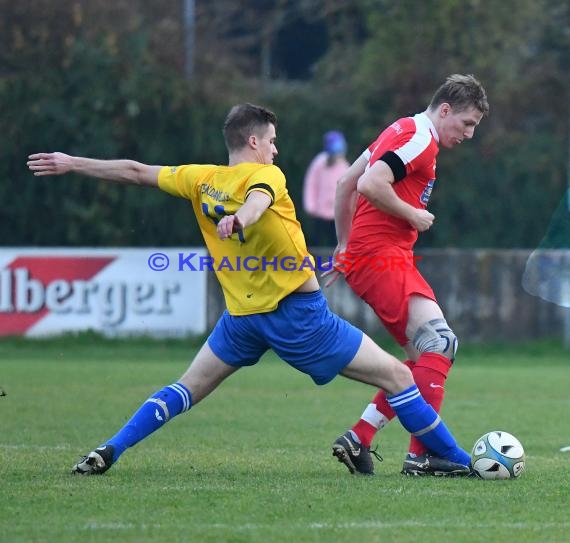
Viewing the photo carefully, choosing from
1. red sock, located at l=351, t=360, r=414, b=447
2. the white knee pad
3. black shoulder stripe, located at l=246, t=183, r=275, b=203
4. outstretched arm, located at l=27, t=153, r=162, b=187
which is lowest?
red sock, located at l=351, t=360, r=414, b=447

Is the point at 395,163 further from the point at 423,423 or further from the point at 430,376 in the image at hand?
the point at 423,423

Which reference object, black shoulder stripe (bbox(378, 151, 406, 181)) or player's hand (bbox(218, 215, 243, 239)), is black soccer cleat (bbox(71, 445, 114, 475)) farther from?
black shoulder stripe (bbox(378, 151, 406, 181))

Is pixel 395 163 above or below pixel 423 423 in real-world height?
above

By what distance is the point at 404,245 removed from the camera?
25.4 feet

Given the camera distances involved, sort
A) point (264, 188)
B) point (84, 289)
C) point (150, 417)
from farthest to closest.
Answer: point (84, 289) < point (150, 417) < point (264, 188)

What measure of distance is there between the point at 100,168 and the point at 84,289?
9400mm

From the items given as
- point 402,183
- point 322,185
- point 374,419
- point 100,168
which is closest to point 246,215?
point 100,168

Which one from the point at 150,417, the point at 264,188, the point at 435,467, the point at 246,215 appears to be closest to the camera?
the point at 246,215

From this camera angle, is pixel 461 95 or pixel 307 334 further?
pixel 461 95

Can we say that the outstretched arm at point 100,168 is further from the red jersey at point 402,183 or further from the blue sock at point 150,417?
the red jersey at point 402,183

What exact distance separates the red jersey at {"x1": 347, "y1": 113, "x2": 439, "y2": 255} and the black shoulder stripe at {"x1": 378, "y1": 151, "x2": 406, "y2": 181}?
2cm

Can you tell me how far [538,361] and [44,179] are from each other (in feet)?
23.0

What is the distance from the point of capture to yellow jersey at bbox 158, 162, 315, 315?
6.95m

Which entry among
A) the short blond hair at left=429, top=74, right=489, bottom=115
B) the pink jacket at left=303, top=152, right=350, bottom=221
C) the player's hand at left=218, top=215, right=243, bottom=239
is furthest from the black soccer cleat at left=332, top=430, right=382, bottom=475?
the pink jacket at left=303, top=152, right=350, bottom=221
